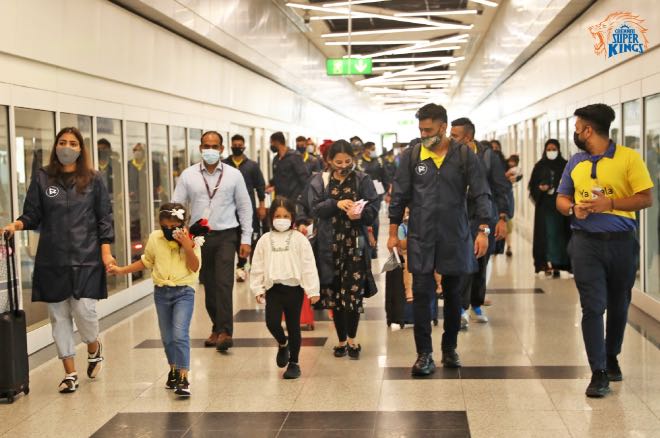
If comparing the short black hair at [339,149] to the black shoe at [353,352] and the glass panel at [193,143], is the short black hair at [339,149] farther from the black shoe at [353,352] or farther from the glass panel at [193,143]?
the glass panel at [193,143]

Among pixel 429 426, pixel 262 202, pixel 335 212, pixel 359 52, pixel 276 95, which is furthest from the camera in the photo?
pixel 359 52

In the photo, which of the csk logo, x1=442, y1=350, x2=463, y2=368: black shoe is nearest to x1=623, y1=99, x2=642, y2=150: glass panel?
the csk logo

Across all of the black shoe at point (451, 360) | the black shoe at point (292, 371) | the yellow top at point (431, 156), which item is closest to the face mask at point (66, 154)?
the black shoe at point (292, 371)

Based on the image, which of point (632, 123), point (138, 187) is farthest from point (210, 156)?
point (632, 123)

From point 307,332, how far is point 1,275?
9.51ft

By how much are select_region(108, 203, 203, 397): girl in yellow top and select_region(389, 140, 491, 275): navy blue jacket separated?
1.52 meters

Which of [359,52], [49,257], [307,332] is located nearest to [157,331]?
[307,332]

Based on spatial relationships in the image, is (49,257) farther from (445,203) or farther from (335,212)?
(445,203)

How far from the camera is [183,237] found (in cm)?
617

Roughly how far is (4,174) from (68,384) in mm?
2131

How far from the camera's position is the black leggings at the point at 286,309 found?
22.0ft

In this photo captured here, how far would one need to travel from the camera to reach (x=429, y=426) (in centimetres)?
539

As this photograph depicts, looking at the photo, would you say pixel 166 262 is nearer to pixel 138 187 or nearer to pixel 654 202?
pixel 654 202

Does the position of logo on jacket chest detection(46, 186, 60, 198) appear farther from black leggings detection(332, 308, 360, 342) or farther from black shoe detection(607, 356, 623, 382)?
black shoe detection(607, 356, 623, 382)
